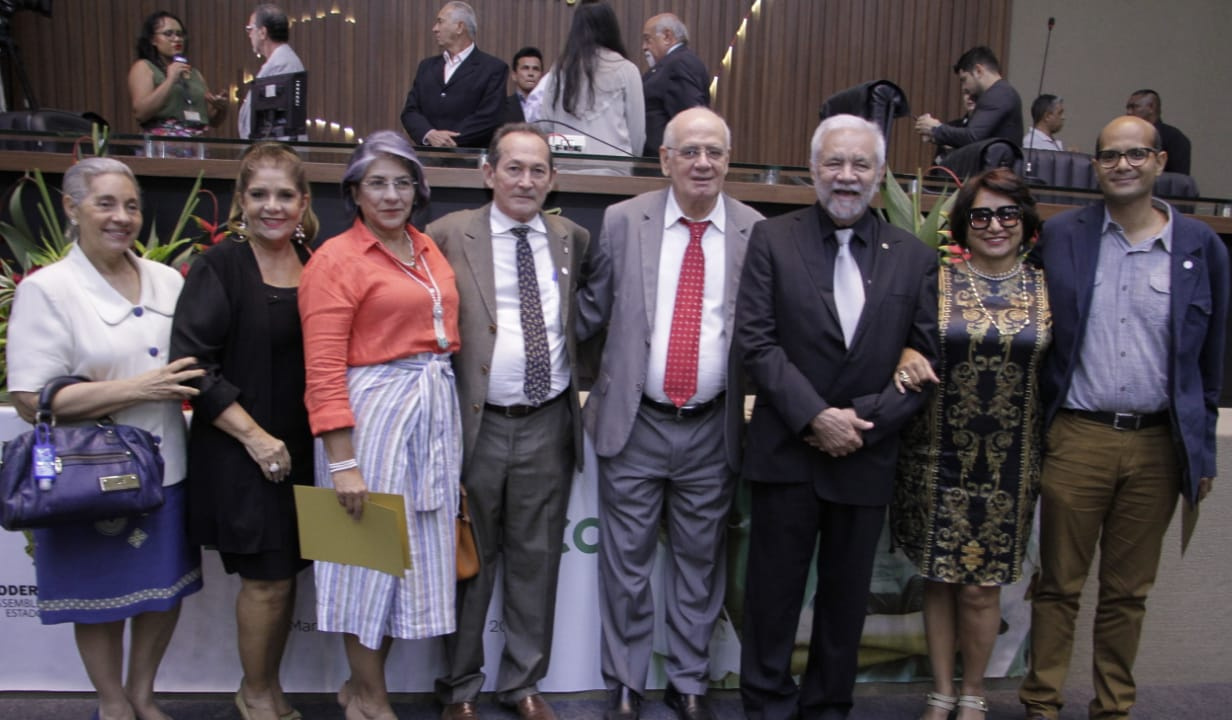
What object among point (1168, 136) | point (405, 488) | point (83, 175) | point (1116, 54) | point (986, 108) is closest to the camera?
point (83, 175)

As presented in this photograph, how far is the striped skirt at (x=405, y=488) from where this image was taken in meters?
2.10

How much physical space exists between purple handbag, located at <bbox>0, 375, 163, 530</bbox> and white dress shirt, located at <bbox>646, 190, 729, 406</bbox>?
1215mm

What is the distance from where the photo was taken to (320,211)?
3.66 meters

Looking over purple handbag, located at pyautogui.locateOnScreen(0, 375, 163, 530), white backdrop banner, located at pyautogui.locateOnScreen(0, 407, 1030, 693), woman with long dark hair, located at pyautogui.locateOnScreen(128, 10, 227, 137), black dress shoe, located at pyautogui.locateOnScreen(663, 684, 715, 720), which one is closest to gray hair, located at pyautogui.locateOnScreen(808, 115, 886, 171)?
white backdrop banner, located at pyautogui.locateOnScreen(0, 407, 1030, 693)

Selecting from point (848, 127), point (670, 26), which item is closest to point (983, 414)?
point (848, 127)

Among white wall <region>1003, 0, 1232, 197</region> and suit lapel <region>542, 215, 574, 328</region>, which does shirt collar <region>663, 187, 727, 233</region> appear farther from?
white wall <region>1003, 0, 1232, 197</region>

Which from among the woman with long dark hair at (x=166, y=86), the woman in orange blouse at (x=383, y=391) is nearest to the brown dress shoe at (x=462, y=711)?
the woman in orange blouse at (x=383, y=391)

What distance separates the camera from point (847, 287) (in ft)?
7.34

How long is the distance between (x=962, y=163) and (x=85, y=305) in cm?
327

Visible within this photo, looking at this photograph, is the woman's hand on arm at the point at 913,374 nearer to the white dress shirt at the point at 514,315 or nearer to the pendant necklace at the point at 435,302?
the white dress shirt at the point at 514,315

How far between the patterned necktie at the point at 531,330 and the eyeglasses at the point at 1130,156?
59.8 inches

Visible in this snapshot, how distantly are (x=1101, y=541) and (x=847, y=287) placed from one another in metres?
1.03

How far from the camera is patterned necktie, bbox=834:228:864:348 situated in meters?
2.21

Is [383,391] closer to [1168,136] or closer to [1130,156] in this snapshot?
[1130,156]
